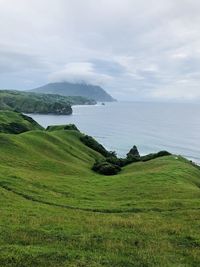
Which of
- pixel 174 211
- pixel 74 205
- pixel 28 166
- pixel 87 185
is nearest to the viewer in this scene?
pixel 174 211

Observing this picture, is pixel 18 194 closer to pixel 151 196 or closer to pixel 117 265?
pixel 151 196

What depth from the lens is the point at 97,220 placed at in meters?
28.4

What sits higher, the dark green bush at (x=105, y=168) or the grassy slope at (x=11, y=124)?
the grassy slope at (x=11, y=124)

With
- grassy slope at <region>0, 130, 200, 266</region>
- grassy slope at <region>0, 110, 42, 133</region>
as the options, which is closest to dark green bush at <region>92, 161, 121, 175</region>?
grassy slope at <region>0, 130, 200, 266</region>

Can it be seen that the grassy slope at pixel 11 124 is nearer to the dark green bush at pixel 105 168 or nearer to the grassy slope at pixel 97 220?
the dark green bush at pixel 105 168

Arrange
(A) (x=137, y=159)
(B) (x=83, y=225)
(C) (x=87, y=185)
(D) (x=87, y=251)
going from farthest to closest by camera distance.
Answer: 1. (A) (x=137, y=159)
2. (C) (x=87, y=185)
3. (B) (x=83, y=225)
4. (D) (x=87, y=251)

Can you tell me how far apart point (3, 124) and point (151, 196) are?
8832 cm

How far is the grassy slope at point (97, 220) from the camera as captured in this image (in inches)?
763

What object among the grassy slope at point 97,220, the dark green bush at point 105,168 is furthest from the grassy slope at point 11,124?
the grassy slope at point 97,220

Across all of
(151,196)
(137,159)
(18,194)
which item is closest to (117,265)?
(18,194)

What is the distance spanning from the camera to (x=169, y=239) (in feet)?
77.1

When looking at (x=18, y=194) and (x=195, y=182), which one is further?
(x=195, y=182)

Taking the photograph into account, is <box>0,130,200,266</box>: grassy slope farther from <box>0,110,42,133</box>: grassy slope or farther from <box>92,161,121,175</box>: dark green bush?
<box>0,110,42,133</box>: grassy slope

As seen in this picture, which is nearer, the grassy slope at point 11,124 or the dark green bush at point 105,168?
the dark green bush at point 105,168
